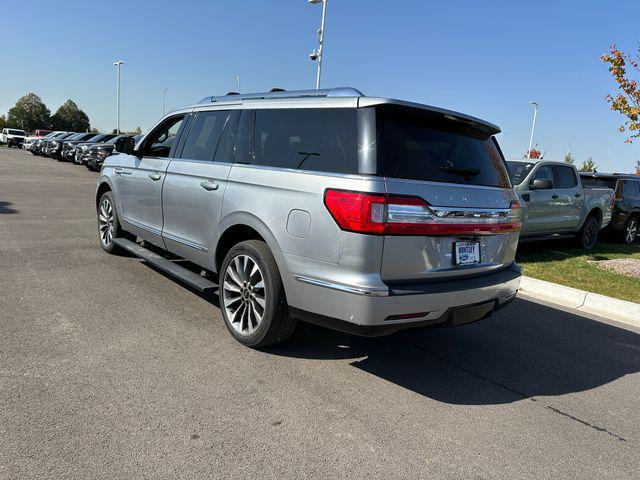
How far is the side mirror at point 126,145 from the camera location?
5.91m

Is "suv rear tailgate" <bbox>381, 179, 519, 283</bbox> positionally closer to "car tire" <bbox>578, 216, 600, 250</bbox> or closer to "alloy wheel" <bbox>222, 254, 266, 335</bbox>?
"alloy wheel" <bbox>222, 254, 266, 335</bbox>

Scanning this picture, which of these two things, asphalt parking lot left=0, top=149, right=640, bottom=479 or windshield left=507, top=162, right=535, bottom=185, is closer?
asphalt parking lot left=0, top=149, right=640, bottom=479

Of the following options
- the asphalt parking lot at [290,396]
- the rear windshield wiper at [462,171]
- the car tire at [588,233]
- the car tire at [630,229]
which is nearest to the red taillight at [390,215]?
the rear windshield wiper at [462,171]

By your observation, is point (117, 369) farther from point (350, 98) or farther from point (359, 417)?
point (350, 98)

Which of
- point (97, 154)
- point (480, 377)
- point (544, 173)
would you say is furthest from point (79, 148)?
point (480, 377)

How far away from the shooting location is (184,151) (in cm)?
505

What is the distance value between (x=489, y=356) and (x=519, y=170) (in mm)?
5908

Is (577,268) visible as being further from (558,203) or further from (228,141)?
(228,141)

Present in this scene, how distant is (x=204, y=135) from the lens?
15.9 feet

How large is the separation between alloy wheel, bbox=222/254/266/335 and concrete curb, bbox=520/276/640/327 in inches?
173

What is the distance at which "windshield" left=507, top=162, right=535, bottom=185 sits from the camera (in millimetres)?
9055

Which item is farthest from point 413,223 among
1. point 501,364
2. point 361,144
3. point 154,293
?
point 154,293

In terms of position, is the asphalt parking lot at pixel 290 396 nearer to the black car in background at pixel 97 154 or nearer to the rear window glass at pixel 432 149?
the rear window glass at pixel 432 149

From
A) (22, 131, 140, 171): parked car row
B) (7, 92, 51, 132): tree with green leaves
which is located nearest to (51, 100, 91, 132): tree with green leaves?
(7, 92, 51, 132): tree with green leaves
